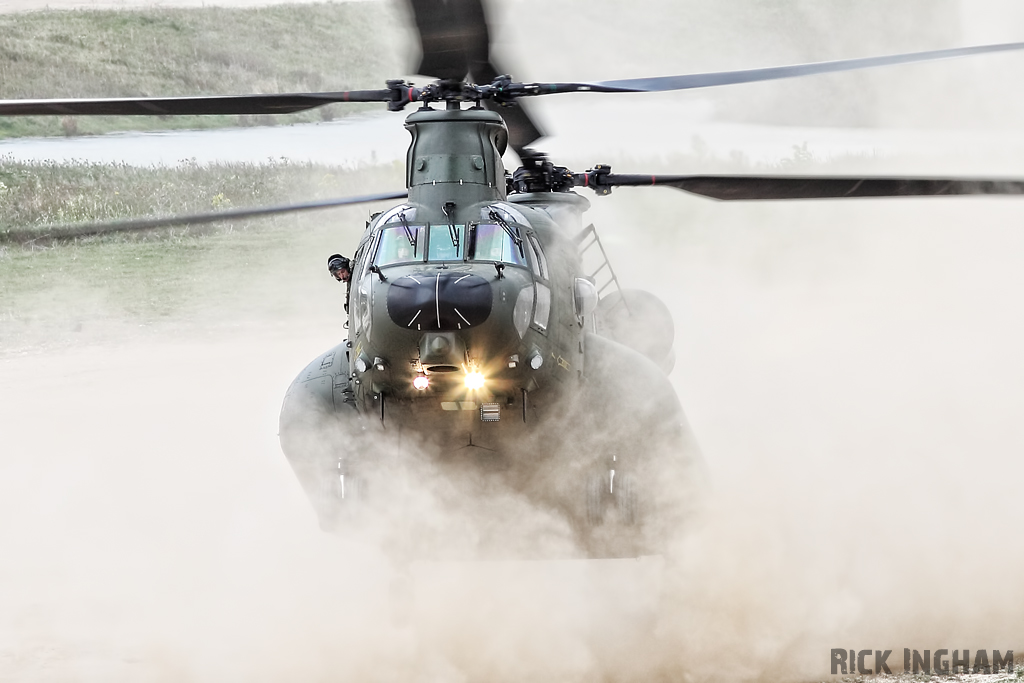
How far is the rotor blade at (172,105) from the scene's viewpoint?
6.70 m

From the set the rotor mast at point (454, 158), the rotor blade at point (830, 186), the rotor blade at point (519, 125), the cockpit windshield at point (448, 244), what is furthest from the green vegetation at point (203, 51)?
the cockpit windshield at point (448, 244)

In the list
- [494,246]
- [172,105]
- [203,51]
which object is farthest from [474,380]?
[203,51]

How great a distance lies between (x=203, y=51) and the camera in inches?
966

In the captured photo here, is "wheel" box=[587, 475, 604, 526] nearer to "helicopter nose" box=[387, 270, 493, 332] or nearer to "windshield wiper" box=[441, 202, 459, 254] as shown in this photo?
"helicopter nose" box=[387, 270, 493, 332]

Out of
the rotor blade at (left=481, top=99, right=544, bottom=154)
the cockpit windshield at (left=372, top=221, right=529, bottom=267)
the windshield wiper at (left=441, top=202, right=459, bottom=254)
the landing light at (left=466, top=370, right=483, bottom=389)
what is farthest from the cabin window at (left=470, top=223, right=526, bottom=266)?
the rotor blade at (left=481, top=99, right=544, bottom=154)

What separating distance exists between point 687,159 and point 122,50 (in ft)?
41.2

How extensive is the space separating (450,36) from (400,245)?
1324mm

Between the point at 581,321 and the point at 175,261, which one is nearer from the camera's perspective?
the point at 581,321

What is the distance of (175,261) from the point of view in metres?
21.0

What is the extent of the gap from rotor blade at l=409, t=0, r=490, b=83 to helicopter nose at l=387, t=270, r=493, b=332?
155cm

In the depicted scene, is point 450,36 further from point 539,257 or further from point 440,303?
point 440,303

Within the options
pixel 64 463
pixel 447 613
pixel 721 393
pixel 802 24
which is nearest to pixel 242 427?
pixel 64 463

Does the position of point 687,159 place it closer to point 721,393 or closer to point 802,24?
point 802,24

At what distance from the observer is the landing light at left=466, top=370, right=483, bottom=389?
6.86 metres
